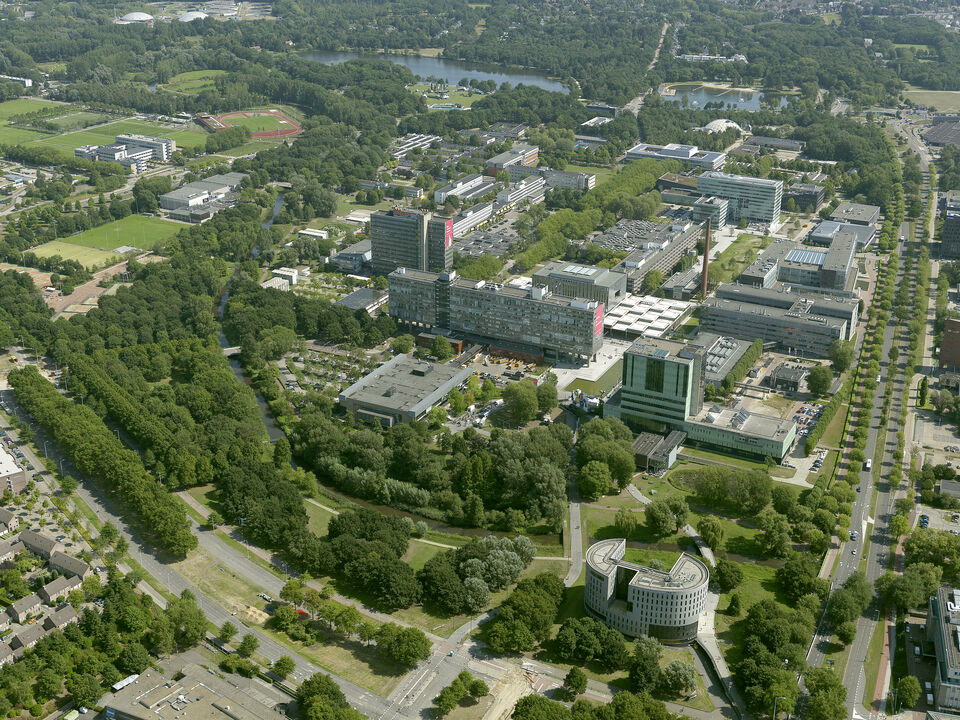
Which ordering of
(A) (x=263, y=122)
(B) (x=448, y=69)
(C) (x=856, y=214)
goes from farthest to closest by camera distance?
(B) (x=448, y=69)
(A) (x=263, y=122)
(C) (x=856, y=214)

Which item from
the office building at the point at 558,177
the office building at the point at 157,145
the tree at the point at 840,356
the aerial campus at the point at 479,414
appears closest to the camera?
the aerial campus at the point at 479,414

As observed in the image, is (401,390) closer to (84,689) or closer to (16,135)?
(84,689)

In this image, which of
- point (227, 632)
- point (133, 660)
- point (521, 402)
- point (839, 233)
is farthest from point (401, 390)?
point (839, 233)

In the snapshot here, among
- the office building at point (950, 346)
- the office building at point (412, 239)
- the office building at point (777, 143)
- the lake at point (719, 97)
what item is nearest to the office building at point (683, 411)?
the office building at point (950, 346)

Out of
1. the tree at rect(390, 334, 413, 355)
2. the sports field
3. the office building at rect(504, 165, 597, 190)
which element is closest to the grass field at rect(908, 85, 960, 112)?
the office building at rect(504, 165, 597, 190)

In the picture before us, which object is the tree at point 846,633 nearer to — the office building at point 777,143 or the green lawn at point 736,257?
the green lawn at point 736,257
